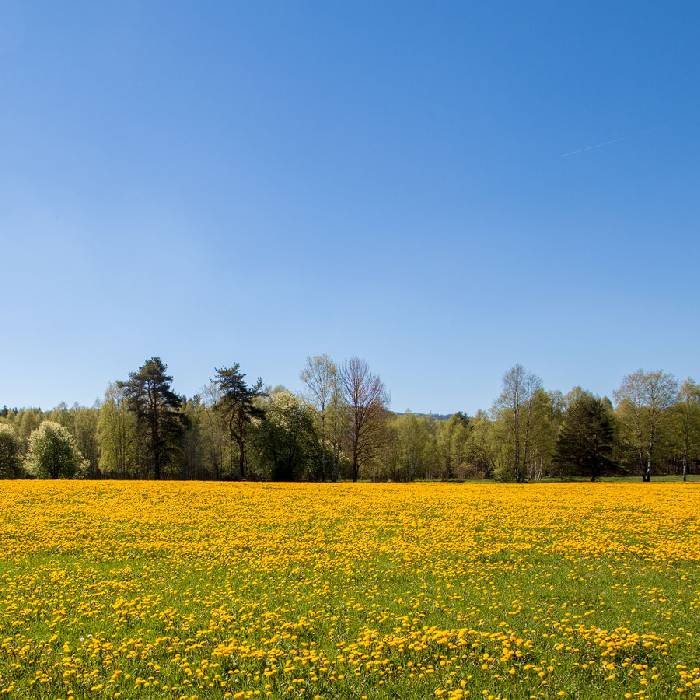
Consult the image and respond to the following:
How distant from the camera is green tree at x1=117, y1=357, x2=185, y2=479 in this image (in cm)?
5672

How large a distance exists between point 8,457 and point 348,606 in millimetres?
78715

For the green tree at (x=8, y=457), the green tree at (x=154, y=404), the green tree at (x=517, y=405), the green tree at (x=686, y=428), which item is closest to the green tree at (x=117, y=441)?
the green tree at (x=8, y=457)

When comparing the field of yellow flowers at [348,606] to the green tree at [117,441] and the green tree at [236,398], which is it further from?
the green tree at [117,441]

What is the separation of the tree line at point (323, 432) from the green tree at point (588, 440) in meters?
0.14

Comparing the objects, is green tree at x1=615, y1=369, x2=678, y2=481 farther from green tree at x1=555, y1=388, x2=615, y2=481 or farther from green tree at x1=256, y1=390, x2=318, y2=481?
green tree at x1=256, y1=390, x2=318, y2=481

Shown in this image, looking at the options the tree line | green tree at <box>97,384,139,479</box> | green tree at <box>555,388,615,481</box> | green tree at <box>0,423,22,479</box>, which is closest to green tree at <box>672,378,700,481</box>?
the tree line

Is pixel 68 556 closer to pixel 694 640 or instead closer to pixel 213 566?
pixel 213 566

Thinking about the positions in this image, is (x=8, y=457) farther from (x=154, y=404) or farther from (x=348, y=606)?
(x=348, y=606)

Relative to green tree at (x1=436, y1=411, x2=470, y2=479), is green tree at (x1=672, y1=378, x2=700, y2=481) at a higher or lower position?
higher

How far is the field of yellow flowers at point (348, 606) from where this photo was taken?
7.94 m

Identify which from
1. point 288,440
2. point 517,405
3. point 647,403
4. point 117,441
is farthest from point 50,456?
point 647,403

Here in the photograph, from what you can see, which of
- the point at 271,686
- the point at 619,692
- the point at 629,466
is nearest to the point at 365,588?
the point at 271,686

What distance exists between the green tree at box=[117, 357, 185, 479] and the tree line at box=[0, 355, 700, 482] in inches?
4.2

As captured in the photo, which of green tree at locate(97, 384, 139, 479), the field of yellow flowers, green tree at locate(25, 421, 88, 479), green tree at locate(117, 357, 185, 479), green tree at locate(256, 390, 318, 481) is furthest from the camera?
green tree at locate(97, 384, 139, 479)
